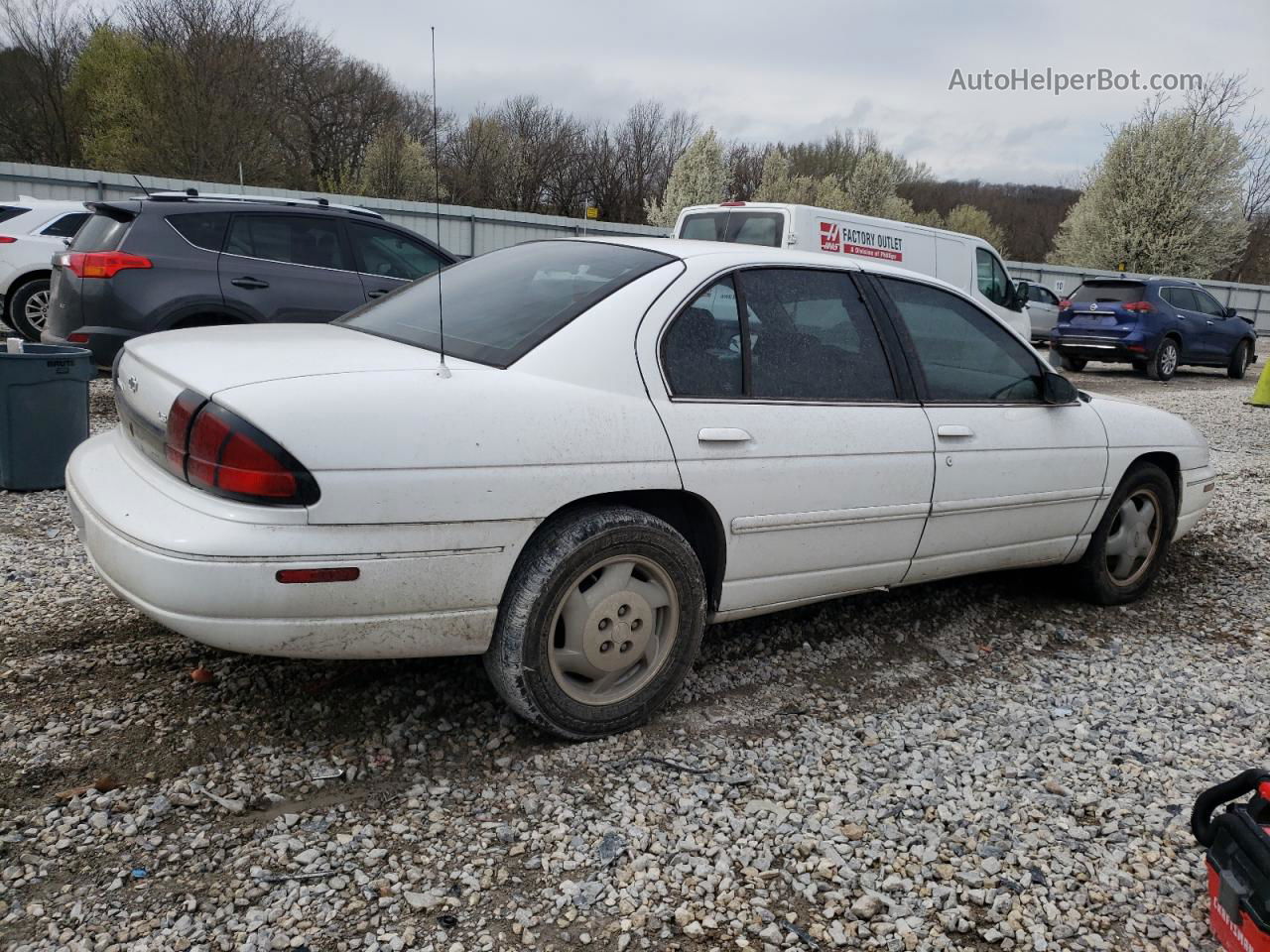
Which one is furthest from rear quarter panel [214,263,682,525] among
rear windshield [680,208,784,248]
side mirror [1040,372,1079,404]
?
rear windshield [680,208,784,248]

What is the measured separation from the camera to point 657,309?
305 cm

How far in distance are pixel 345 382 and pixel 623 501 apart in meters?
0.91

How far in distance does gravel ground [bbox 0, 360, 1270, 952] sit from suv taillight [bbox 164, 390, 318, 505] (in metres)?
0.86

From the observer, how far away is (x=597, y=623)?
2.89m

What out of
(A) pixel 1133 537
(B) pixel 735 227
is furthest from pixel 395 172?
(A) pixel 1133 537

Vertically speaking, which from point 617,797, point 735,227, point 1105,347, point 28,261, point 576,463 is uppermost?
point 735,227

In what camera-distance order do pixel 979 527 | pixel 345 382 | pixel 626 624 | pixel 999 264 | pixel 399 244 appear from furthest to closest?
pixel 999 264 → pixel 399 244 → pixel 979 527 → pixel 626 624 → pixel 345 382

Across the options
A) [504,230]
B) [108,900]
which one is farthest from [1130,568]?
[504,230]

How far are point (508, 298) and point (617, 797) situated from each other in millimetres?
1660

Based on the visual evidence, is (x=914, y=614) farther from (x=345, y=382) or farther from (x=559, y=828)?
(x=345, y=382)

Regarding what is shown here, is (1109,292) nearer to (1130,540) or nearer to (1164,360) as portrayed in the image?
(1164,360)

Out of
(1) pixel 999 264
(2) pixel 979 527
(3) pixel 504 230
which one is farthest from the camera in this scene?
(3) pixel 504 230

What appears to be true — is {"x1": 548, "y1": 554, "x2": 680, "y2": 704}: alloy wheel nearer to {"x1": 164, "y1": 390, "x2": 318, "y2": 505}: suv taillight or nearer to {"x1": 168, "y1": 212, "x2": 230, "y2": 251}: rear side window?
{"x1": 164, "y1": 390, "x2": 318, "y2": 505}: suv taillight

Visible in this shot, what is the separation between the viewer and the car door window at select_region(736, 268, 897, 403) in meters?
3.31
